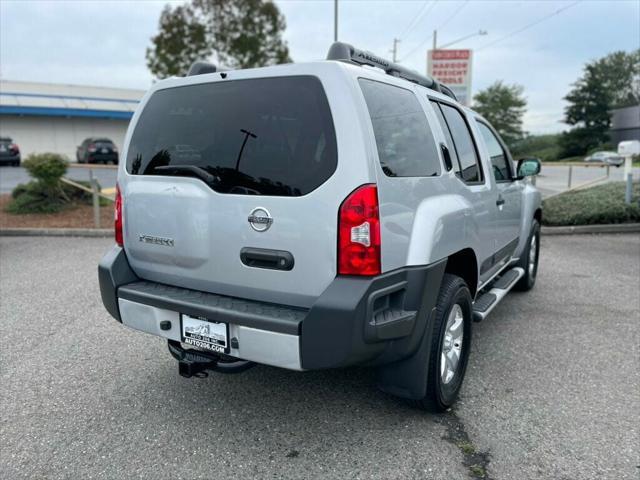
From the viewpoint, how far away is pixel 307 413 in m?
3.28

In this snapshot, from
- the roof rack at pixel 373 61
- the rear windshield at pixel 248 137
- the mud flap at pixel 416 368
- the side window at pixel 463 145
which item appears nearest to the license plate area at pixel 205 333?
the rear windshield at pixel 248 137

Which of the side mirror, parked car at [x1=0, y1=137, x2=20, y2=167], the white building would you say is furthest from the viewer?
the white building

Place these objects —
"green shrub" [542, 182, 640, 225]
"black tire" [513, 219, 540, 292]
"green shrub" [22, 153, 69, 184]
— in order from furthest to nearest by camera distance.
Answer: "green shrub" [22, 153, 69, 184]
"green shrub" [542, 182, 640, 225]
"black tire" [513, 219, 540, 292]

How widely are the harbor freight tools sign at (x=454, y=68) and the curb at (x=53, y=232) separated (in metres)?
21.2

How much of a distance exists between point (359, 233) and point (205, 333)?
3.28 ft

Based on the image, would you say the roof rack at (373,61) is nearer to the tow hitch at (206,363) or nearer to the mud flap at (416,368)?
the mud flap at (416,368)

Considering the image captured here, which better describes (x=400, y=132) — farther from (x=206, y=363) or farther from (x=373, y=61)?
(x=206, y=363)

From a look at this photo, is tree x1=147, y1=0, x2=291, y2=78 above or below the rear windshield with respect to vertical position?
above

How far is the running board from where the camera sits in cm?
378

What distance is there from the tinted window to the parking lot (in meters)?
1.49

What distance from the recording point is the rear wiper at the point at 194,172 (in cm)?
287

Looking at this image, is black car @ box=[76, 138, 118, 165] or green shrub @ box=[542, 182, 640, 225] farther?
black car @ box=[76, 138, 118, 165]

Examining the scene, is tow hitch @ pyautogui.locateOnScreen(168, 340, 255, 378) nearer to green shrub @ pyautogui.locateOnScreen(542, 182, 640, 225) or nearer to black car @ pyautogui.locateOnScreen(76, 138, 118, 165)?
green shrub @ pyautogui.locateOnScreen(542, 182, 640, 225)

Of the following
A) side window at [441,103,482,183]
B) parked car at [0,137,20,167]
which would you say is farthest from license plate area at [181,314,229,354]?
parked car at [0,137,20,167]
